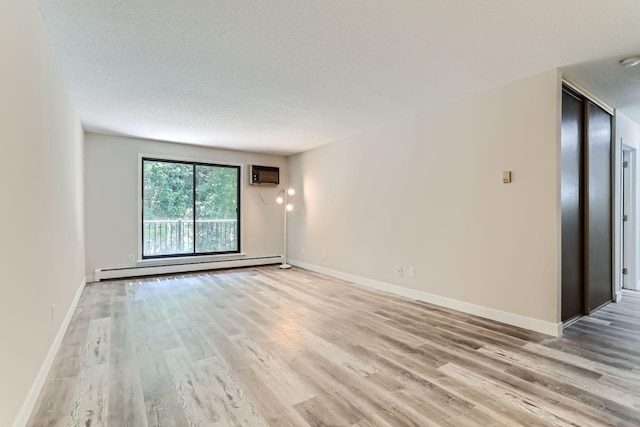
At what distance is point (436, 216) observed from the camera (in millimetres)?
4016

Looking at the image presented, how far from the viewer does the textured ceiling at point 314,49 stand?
82.6 inches

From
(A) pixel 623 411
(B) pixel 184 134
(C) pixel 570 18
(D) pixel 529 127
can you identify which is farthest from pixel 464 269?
(B) pixel 184 134

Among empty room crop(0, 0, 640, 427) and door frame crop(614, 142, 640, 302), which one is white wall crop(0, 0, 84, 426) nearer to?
empty room crop(0, 0, 640, 427)

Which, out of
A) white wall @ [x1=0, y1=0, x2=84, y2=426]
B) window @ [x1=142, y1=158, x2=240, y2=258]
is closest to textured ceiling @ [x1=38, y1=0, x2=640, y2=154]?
white wall @ [x1=0, y1=0, x2=84, y2=426]

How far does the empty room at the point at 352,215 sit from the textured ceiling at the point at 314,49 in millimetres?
22

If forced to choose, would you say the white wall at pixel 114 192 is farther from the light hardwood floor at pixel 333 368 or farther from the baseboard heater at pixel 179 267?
the light hardwood floor at pixel 333 368

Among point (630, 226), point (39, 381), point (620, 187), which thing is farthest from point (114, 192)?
point (630, 226)

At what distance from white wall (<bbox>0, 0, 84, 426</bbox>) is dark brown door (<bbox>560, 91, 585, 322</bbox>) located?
13.4ft

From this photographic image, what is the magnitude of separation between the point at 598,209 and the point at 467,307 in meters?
1.91

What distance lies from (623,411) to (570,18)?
2.49 meters

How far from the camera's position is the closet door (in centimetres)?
350

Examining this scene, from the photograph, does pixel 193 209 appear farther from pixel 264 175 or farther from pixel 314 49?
pixel 314 49

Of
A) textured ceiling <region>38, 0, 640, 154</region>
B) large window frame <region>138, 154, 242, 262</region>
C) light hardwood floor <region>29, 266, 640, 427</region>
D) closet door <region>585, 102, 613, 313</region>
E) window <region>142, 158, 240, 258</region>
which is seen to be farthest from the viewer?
window <region>142, 158, 240, 258</region>

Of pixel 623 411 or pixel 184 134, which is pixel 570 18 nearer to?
pixel 623 411
